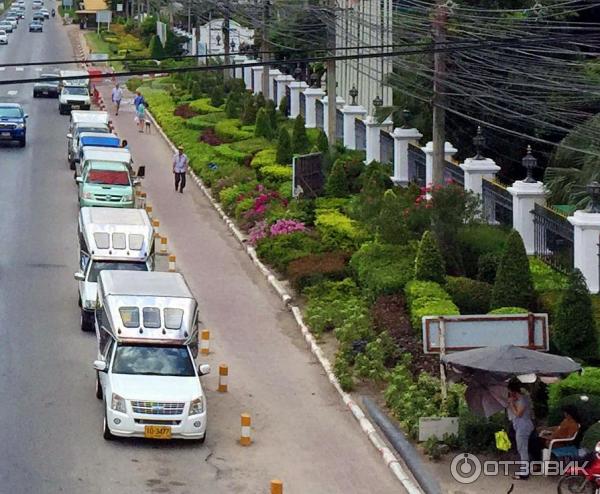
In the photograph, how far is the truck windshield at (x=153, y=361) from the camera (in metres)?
22.1

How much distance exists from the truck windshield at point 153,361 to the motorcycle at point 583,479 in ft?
20.5

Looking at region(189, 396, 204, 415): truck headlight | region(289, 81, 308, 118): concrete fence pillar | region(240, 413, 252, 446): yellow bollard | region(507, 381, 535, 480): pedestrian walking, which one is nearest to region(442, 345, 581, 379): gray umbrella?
region(507, 381, 535, 480): pedestrian walking

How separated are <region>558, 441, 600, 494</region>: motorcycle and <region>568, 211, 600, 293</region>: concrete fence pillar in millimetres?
7704

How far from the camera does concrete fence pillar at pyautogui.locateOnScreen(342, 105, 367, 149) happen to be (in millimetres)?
47688

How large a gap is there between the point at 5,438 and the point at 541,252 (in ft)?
40.2

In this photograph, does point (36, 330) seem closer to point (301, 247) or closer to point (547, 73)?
point (301, 247)

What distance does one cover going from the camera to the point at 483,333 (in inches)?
858

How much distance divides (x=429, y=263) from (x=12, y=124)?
2976 cm

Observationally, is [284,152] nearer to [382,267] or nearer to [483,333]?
[382,267]

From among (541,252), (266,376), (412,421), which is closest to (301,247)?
(541,252)

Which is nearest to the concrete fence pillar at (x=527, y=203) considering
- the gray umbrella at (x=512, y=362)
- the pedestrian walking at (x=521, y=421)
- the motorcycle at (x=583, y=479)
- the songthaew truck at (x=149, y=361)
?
the songthaew truck at (x=149, y=361)

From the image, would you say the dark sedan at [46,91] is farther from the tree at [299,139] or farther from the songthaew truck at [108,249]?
the songthaew truck at [108,249]

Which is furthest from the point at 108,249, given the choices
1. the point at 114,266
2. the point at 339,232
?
the point at 339,232

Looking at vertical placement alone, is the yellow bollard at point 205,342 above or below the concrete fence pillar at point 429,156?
below
